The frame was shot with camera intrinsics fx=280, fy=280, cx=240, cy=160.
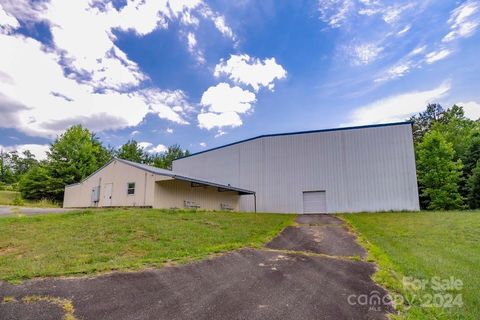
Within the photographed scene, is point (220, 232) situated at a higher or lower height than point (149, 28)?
lower

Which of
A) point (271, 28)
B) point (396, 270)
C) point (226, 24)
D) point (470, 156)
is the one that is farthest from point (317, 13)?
point (470, 156)

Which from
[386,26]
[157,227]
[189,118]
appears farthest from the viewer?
[189,118]

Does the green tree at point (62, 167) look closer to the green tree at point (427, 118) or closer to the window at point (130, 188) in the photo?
the window at point (130, 188)

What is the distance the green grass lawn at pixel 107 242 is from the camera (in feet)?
18.6

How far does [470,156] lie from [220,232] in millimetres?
33806

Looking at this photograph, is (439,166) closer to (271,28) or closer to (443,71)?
(443,71)

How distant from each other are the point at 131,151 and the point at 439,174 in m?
42.7

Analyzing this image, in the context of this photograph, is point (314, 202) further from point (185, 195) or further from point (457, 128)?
point (457, 128)

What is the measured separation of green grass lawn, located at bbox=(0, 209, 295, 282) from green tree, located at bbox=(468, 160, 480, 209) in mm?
27666

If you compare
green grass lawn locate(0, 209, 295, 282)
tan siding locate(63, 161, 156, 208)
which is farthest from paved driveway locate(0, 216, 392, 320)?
tan siding locate(63, 161, 156, 208)

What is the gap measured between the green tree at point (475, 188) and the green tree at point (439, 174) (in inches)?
39.0

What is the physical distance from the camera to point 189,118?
1364 inches

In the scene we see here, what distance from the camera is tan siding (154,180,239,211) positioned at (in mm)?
17141

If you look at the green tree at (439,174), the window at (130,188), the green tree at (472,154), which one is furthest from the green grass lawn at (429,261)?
the green tree at (472,154)
